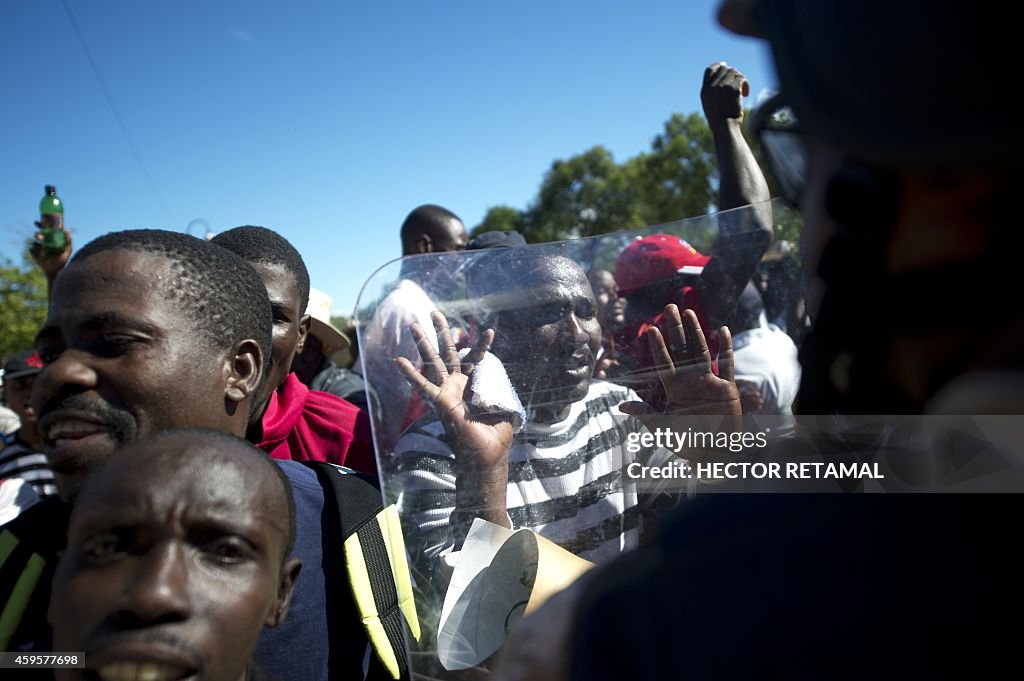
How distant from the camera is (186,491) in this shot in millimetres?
1362

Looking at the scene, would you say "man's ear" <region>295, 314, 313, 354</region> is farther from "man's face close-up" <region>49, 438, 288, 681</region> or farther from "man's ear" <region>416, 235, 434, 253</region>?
"man's ear" <region>416, 235, 434, 253</region>

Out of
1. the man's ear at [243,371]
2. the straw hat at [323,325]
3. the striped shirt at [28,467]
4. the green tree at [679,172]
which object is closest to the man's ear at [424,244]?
the straw hat at [323,325]

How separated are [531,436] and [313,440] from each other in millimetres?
1307

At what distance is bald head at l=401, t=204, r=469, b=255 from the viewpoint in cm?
568

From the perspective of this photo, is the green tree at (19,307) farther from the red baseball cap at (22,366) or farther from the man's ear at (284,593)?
the man's ear at (284,593)

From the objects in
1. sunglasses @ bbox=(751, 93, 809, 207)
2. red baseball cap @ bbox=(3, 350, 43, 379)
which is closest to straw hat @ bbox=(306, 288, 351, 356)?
red baseball cap @ bbox=(3, 350, 43, 379)

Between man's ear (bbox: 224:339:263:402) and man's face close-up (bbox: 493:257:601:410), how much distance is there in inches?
26.6

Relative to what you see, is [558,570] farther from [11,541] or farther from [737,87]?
[737,87]

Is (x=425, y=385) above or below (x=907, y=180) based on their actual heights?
below

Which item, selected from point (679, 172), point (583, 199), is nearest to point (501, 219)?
point (583, 199)

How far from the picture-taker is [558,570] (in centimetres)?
138

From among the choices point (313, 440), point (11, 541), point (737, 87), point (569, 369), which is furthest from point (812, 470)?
point (313, 440)

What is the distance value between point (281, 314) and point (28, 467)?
2348mm

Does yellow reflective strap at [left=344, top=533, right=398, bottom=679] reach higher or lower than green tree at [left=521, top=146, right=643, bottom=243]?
lower
